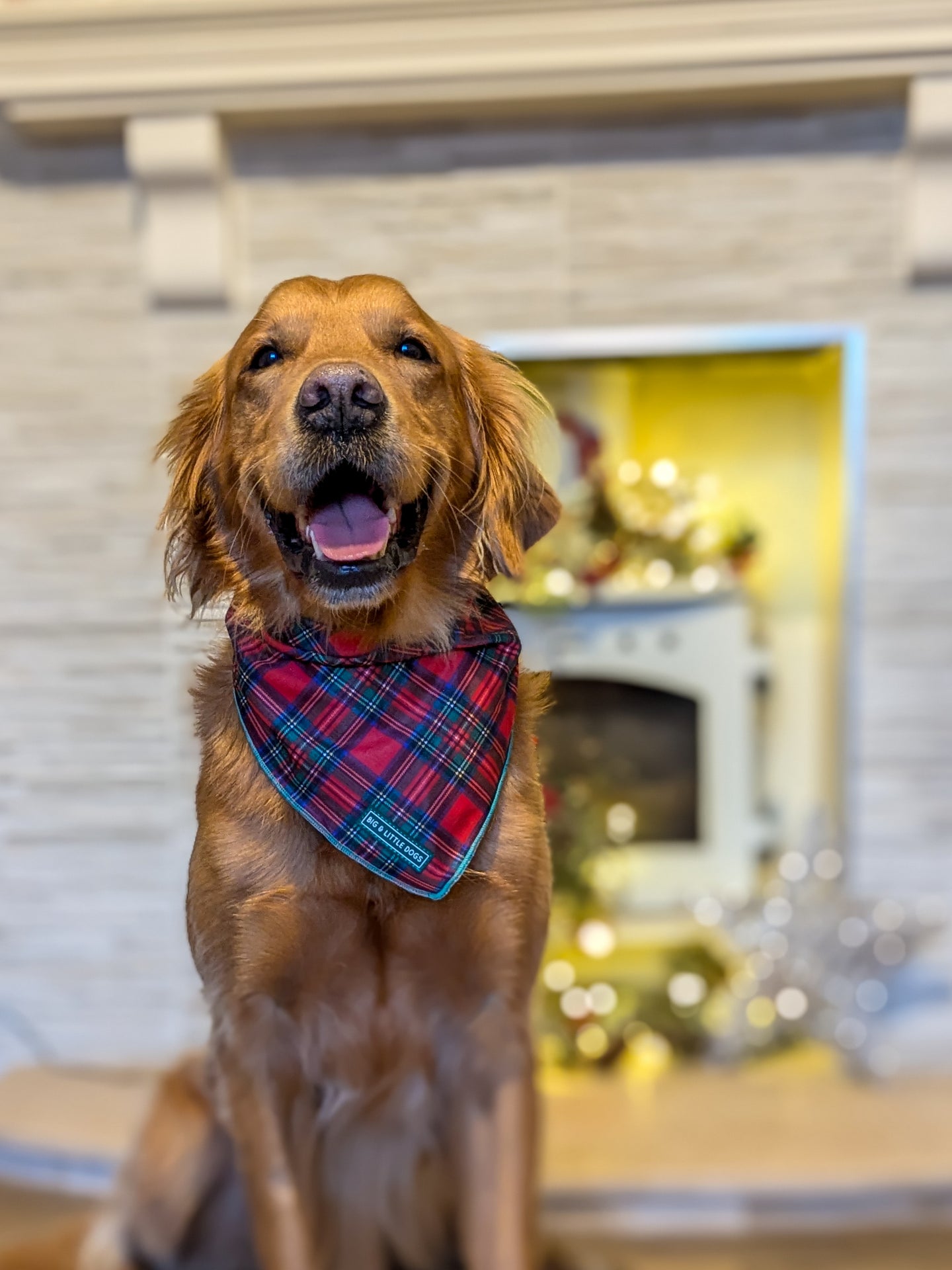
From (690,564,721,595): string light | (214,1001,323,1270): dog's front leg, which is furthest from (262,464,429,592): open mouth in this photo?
(690,564,721,595): string light

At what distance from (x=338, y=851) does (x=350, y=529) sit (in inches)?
7.5

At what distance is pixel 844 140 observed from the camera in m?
1.71

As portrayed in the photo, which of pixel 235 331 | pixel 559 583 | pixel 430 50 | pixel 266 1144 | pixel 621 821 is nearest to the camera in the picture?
pixel 266 1144

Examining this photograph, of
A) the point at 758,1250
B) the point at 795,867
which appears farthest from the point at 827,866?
the point at 758,1250

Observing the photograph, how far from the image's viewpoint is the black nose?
56 cm

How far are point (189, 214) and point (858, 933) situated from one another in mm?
1667

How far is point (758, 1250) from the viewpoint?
122cm

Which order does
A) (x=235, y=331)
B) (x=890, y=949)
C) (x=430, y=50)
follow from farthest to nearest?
(x=890, y=949) < (x=235, y=331) < (x=430, y=50)

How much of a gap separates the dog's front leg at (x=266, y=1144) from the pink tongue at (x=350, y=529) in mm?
318

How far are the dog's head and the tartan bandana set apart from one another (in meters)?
0.02

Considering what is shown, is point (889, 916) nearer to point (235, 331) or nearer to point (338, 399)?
point (235, 331)

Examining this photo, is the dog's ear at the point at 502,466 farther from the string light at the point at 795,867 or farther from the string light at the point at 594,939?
the string light at the point at 594,939

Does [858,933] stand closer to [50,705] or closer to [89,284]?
[50,705]

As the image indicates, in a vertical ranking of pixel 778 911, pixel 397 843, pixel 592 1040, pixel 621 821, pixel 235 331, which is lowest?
Answer: pixel 592 1040
